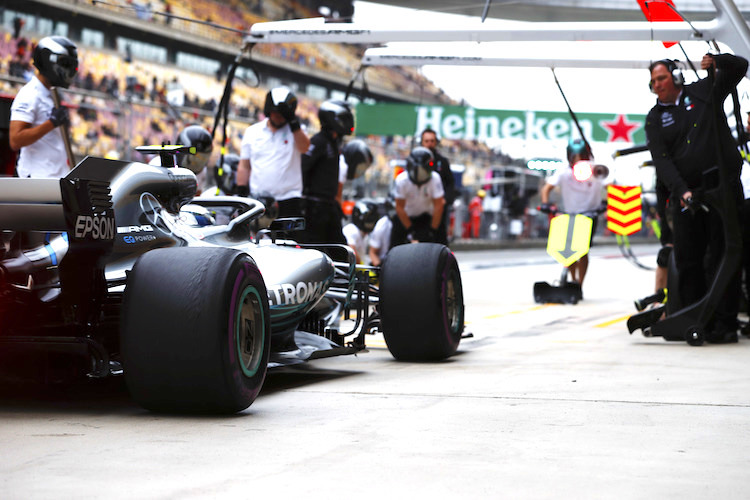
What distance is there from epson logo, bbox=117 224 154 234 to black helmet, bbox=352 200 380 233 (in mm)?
7847

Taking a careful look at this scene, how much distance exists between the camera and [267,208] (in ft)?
27.7

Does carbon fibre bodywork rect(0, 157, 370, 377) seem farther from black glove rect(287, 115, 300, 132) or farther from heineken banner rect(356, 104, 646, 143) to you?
heineken banner rect(356, 104, 646, 143)

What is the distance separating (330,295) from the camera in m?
6.71

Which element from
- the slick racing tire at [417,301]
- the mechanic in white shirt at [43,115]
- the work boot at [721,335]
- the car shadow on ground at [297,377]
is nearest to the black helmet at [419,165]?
the work boot at [721,335]

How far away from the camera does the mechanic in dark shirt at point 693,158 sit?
7820mm

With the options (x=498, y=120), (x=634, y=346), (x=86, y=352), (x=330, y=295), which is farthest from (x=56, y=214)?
(x=498, y=120)

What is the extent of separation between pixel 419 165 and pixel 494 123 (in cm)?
1552

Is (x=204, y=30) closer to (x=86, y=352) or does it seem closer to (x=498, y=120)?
(x=498, y=120)

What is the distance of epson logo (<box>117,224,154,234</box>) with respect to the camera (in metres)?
4.93

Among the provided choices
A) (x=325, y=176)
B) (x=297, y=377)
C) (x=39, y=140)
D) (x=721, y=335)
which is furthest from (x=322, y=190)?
(x=297, y=377)

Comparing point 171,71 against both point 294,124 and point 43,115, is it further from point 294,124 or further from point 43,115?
point 43,115

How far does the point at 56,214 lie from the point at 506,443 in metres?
1.84

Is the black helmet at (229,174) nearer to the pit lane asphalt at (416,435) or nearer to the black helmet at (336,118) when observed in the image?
the black helmet at (336,118)

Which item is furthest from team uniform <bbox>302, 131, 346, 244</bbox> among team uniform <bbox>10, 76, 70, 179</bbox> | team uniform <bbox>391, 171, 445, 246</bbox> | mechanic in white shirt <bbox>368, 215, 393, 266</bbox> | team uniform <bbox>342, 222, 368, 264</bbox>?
mechanic in white shirt <bbox>368, 215, 393, 266</bbox>
